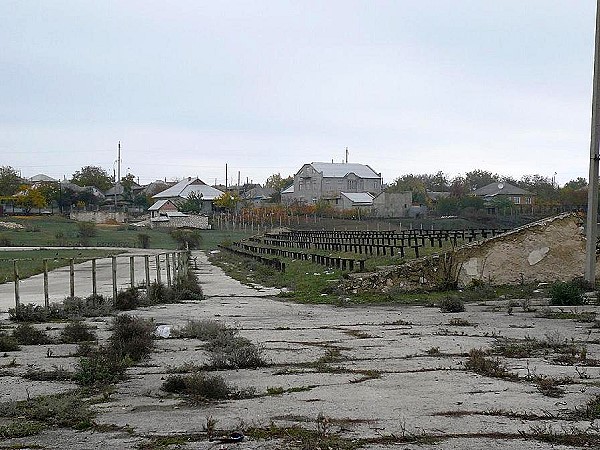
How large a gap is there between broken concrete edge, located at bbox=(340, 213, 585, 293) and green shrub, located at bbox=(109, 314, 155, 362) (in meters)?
11.9

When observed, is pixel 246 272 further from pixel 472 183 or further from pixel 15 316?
pixel 472 183

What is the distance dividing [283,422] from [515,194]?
11394cm

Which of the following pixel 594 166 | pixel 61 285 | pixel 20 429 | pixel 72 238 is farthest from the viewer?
pixel 72 238

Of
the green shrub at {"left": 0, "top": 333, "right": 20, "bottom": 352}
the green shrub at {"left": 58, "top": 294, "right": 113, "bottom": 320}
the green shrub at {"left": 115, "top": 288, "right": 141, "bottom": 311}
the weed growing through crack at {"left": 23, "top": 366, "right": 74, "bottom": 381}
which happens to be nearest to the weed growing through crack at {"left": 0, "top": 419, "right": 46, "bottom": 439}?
the weed growing through crack at {"left": 23, "top": 366, "right": 74, "bottom": 381}

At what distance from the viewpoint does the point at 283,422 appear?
24.9ft

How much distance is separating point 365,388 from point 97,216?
114981mm

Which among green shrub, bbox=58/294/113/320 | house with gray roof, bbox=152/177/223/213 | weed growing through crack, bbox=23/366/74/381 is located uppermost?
house with gray roof, bbox=152/177/223/213

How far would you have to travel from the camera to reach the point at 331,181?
5182 inches

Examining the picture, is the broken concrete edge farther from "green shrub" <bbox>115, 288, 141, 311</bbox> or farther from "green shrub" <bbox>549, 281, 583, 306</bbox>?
"green shrub" <bbox>115, 288, 141, 311</bbox>

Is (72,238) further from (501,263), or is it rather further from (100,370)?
(100,370)

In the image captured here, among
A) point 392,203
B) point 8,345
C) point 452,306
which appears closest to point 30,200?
point 392,203

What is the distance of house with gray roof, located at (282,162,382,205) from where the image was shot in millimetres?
130875

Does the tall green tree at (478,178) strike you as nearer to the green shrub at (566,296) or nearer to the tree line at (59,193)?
the tree line at (59,193)

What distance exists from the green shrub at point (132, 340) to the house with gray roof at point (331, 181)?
11479 centimetres
